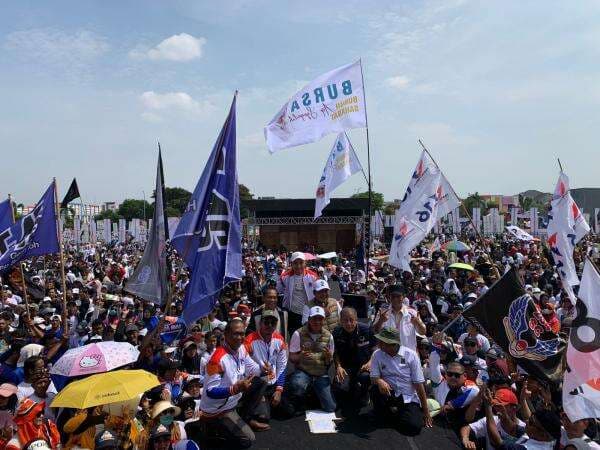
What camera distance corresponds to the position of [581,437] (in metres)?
3.85

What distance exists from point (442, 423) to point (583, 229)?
A: 23.7 ft

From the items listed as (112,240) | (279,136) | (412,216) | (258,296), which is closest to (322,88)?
(279,136)

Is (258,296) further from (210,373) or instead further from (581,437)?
(581,437)

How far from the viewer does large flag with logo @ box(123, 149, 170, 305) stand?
276 inches

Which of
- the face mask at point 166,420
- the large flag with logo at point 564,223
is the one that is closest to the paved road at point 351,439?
the face mask at point 166,420

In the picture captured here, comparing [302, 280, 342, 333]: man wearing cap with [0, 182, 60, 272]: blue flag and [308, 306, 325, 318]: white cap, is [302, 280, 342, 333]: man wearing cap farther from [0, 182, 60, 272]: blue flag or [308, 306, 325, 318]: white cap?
[0, 182, 60, 272]: blue flag

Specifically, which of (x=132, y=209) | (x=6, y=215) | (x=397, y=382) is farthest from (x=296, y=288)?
(x=132, y=209)

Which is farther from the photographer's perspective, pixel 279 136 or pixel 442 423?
pixel 279 136

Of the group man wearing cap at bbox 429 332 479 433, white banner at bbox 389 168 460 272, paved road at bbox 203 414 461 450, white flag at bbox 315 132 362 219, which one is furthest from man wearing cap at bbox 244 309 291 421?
white flag at bbox 315 132 362 219

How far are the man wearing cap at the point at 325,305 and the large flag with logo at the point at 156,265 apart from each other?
208 centimetres

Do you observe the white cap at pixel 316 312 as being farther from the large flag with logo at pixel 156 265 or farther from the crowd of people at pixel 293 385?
the large flag with logo at pixel 156 265

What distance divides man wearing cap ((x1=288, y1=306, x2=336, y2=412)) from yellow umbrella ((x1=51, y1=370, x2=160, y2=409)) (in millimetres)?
2061

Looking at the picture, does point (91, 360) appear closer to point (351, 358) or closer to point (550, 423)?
point (351, 358)

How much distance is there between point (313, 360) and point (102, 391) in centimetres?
258
